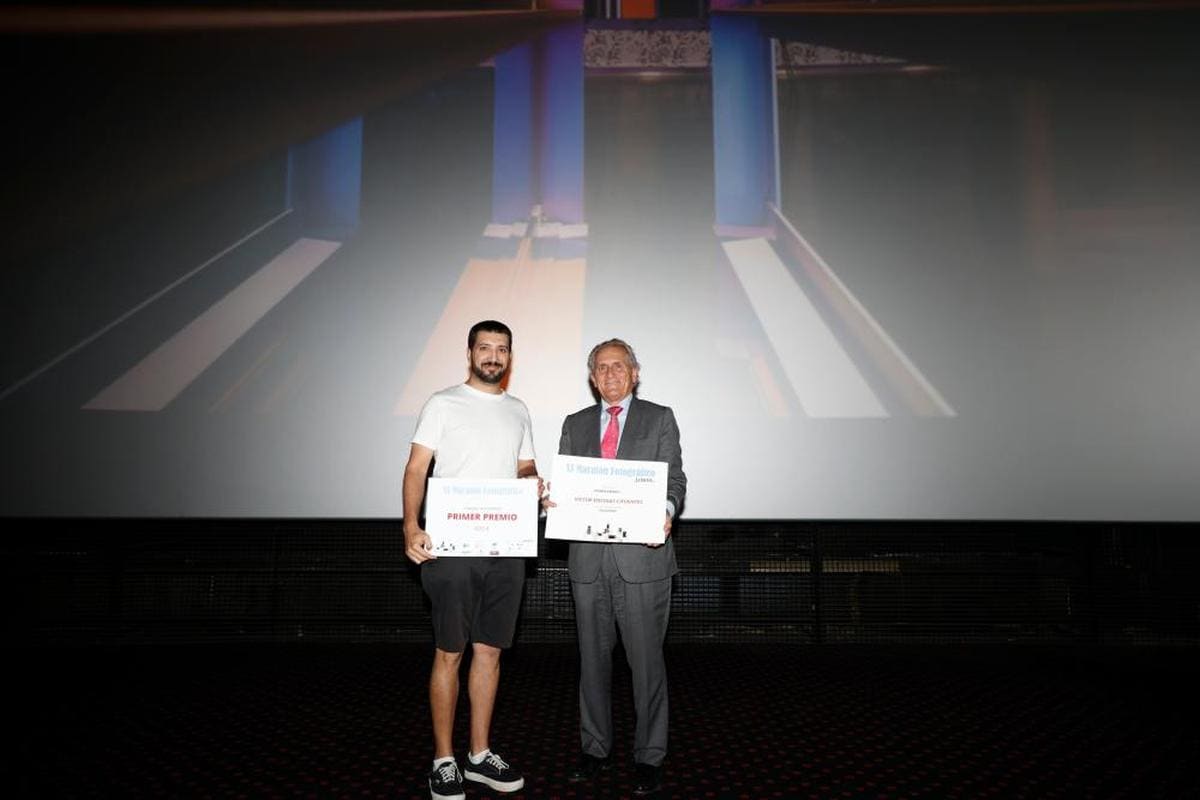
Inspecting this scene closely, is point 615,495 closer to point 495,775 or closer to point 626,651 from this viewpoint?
point 626,651

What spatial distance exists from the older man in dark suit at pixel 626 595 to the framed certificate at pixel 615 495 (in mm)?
70

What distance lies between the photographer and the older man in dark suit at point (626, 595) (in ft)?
6.40

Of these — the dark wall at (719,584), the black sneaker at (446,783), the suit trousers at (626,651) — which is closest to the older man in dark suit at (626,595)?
the suit trousers at (626,651)

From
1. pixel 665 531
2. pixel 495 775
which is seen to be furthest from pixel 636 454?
pixel 495 775

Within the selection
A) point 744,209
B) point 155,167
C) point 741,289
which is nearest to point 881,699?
point 741,289

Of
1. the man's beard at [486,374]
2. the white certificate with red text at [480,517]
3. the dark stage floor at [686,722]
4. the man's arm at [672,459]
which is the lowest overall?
the dark stage floor at [686,722]

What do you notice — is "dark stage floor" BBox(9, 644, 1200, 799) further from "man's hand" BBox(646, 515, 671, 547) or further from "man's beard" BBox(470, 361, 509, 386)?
"man's beard" BBox(470, 361, 509, 386)

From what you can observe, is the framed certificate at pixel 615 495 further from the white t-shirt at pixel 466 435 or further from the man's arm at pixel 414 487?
the man's arm at pixel 414 487

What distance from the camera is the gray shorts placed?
1.88m

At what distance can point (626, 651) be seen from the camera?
1.96m

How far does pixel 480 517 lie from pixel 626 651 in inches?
24.3

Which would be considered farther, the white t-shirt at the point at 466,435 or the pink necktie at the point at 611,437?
the pink necktie at the point at 611,437

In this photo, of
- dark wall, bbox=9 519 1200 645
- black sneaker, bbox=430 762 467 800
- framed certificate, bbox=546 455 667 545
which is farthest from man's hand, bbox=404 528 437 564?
dark wall, bbox=9 519 1200 645

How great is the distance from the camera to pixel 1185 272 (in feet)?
10.1
